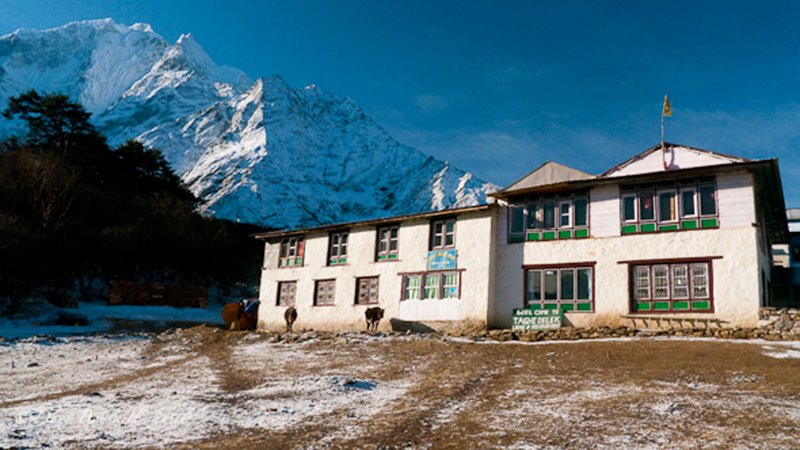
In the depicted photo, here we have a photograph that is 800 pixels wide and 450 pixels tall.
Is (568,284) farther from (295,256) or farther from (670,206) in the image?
(295,256)

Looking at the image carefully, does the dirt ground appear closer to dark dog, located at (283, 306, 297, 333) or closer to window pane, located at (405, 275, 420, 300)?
window pane, located at (405, 275, 420, 300)

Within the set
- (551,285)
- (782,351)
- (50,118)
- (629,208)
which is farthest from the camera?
(50,118)

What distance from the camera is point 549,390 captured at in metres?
13.1

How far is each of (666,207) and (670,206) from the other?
0.15m

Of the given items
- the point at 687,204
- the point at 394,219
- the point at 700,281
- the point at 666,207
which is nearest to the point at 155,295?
the point at 394,219

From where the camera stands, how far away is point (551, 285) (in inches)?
986

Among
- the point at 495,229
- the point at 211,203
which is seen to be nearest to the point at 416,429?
the point at 495,229

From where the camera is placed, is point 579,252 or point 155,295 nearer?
point 579,252

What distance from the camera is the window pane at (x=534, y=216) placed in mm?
26047

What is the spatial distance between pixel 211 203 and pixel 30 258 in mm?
136454

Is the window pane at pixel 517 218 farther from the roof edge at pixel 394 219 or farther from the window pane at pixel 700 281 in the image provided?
the window pane at pixel 700 281

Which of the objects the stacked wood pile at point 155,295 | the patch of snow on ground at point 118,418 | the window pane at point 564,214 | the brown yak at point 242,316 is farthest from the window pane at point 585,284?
the stacked wood pile at point 155,295

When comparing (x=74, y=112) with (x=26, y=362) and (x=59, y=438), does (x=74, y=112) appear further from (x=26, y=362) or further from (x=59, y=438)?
(x=59, y=438)

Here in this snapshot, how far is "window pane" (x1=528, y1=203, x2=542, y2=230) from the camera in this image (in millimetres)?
26047
